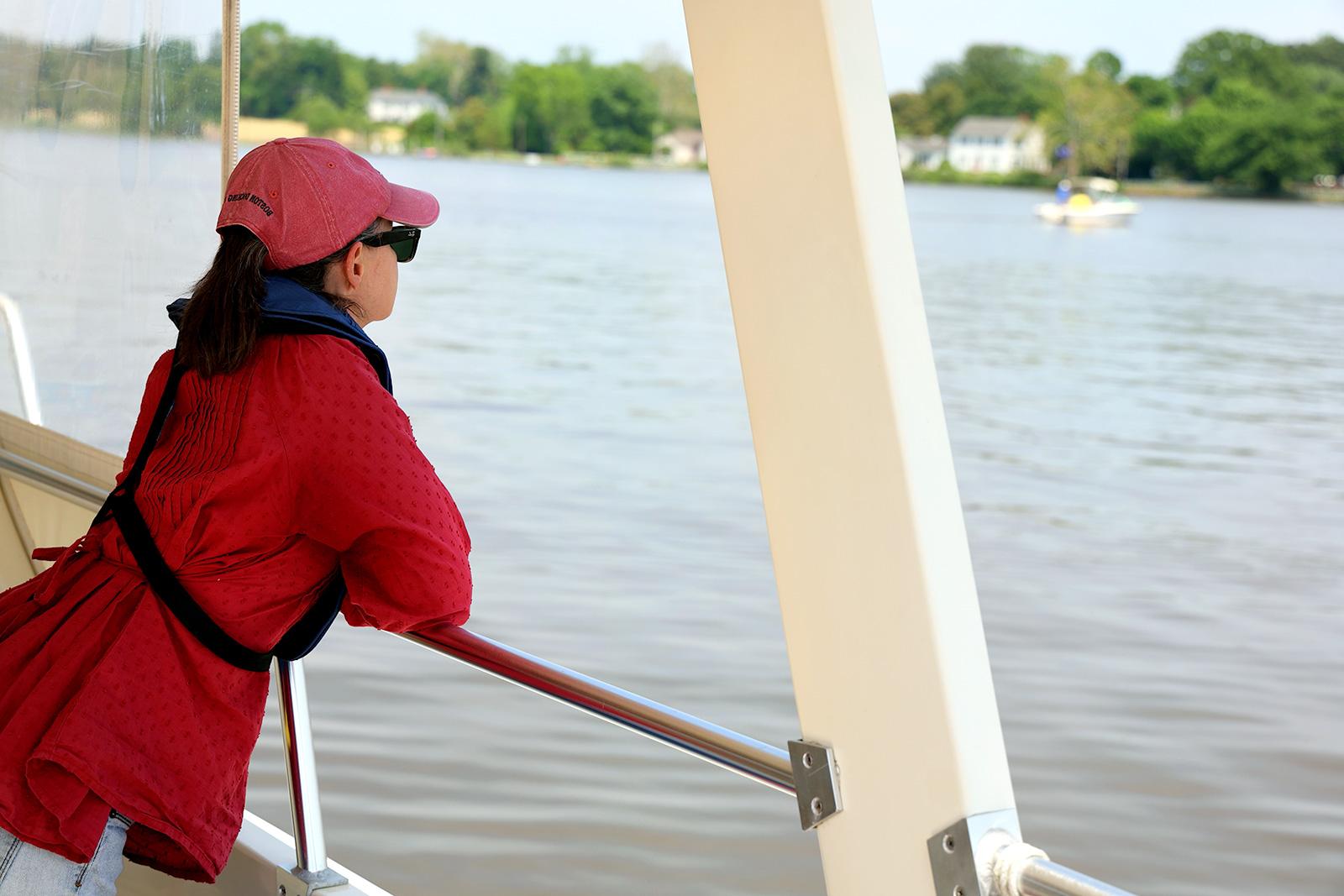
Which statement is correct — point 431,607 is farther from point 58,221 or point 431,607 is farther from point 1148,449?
point 1148,449

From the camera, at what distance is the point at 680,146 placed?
65438mm

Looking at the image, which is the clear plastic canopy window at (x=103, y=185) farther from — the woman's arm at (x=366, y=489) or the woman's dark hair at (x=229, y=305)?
the woman's arm at (x=366, y=489)

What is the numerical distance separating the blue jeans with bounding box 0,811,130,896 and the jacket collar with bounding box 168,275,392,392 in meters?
0.41

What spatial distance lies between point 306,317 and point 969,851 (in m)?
0.67

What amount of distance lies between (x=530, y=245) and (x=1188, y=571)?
73.2 ft

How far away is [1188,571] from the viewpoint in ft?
26.4

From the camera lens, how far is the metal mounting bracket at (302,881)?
1.49 m

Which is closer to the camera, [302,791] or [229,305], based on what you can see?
[229,305]

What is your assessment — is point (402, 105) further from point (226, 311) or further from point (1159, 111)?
point (226, 311)

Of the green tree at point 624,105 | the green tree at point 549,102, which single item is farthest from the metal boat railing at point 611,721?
the green tree at point 549,102

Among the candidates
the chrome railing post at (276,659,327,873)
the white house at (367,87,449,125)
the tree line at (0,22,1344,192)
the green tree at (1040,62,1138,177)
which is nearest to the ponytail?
the chrome railing post at (276,659,327,873)

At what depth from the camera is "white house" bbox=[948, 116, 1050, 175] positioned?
71.3m

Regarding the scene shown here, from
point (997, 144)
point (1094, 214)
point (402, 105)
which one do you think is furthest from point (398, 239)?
point (997, 144)

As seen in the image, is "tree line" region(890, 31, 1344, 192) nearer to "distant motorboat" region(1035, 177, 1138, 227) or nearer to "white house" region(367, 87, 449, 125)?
"distant motorboat" region(1035, 177, 1138, 227)
